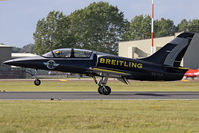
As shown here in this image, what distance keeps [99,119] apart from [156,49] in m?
58.5

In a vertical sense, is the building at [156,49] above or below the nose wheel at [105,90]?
above

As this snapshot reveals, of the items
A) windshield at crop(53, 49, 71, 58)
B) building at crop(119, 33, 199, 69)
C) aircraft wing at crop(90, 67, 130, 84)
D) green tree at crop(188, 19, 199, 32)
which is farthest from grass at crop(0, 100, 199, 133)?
green tree at crop(188, 19, 199, 32)

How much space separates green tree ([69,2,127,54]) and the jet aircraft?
3946 inches

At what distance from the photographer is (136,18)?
16750 centimetres

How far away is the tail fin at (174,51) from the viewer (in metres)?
25.9

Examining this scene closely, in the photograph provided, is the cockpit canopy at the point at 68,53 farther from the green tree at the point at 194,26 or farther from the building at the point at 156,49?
the green tree at the point at 194,26

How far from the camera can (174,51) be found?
2609 cm

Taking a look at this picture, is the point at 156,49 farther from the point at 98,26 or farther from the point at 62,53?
the point at 98,26

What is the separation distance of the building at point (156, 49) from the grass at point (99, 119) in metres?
52.1

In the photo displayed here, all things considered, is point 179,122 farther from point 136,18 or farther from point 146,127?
point 136,18

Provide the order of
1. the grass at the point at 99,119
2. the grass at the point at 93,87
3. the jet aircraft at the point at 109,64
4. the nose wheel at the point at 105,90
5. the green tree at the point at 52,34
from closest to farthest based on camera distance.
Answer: the grass at the point at 99,119, the jet aircraft at the point at 109,64, the nose wheel at the point at 105,90, the grass at the point at 93,87, the green tree at the point at 52,34

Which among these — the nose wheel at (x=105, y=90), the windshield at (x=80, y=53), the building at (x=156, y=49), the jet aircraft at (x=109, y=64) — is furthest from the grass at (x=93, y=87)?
the building at (x=156, y=49)

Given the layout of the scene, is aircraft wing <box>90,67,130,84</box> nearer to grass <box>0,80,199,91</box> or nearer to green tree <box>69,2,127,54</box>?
grass <box>0,80,199,91</box>

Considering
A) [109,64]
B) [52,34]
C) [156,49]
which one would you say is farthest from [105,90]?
[52,34]
